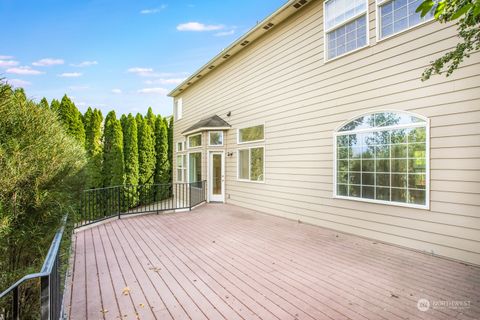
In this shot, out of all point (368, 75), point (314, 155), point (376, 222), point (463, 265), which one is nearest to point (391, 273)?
point (463, 265)

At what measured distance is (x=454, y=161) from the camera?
381 cm

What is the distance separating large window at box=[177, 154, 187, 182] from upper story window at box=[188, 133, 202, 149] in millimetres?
1018

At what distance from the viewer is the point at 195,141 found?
1075cm

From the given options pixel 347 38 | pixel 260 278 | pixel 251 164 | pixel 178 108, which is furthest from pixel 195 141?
pixel 260 278

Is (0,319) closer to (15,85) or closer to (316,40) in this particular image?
(15,85)

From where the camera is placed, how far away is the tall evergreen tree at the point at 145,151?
12938 millimetres

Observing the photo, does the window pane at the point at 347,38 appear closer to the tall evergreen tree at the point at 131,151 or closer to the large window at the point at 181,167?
the large window at the point at 181,167

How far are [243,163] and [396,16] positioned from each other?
5645mm

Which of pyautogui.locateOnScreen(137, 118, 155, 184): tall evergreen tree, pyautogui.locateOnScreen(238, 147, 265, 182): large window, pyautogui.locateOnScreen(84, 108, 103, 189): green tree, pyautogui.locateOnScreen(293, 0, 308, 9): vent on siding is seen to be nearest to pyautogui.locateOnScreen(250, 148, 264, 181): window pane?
pyautogui.locateOnScreen(238, 147, 265, 182): large window

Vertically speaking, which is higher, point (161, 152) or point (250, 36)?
point (250, 36)

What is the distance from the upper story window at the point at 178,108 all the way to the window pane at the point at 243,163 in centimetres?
605

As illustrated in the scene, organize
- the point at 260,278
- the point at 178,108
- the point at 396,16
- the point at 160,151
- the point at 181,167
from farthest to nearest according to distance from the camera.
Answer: the point at 178,108
the point at 160,151
the point at 181,167
the point at 396,16
the point at 260,278

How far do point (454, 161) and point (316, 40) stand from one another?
3801 millimetres

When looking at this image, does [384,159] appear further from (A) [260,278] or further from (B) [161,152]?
(B) [161,152]
